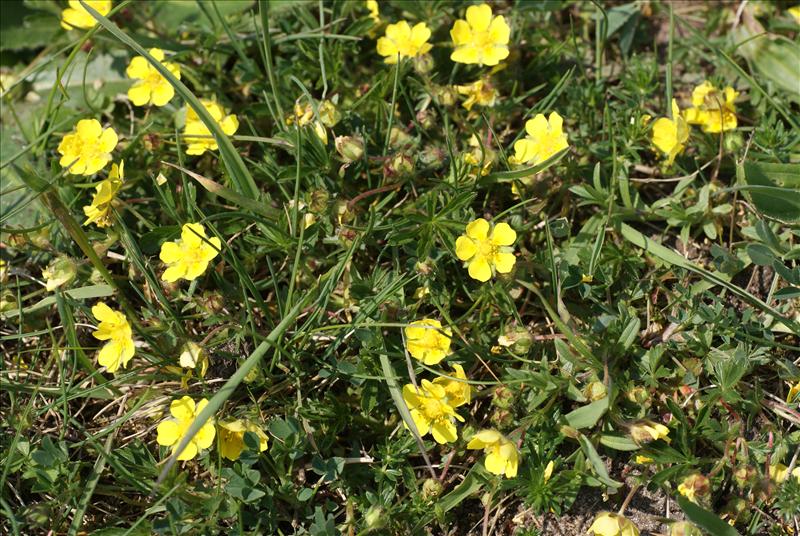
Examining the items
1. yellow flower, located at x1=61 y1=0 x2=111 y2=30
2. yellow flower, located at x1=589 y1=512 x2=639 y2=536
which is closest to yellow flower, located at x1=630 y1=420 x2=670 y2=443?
yellow flower, located at x1=589 y1=512 x2=639 y2=536

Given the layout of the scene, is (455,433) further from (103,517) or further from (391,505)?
(103,517)

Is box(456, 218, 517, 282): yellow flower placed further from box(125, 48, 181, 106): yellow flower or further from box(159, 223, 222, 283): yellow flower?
box(125, 48, 181, 106): yellow flower

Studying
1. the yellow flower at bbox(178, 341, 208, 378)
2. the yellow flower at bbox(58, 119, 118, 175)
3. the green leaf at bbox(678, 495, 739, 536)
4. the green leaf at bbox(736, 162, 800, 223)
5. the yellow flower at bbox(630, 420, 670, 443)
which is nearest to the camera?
the green leaf at bbox(678, 495, 739, 536)

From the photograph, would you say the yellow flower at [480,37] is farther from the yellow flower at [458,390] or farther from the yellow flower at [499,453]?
the yellow flower at [499,453]

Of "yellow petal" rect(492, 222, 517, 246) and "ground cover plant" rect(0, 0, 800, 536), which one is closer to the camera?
"ground cover plant" rect(0, 0, 800, 536)

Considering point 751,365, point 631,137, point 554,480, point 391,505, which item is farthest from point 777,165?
point 391,505

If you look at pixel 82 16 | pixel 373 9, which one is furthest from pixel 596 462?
pixel 82 16

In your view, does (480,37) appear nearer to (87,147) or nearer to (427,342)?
(427,342)
